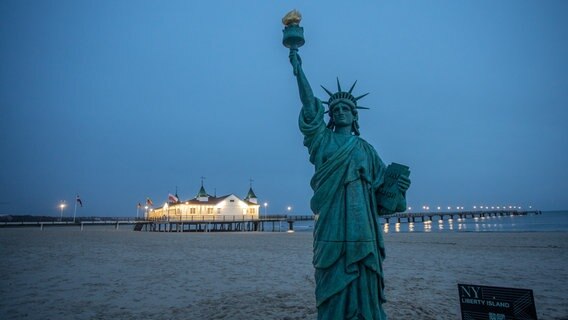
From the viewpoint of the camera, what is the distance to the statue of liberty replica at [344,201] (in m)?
3.26

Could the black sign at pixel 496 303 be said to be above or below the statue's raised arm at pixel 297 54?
below

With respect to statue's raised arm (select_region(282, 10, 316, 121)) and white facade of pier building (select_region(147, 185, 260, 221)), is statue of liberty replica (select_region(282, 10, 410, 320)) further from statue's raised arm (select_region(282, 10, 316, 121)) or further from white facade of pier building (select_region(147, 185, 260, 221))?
white facade of pier building (select_region(147, 185, 260, 221))

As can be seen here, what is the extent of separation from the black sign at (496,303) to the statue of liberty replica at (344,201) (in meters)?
1.48

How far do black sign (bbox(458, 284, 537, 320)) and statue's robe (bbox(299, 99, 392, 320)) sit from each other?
1452 mm

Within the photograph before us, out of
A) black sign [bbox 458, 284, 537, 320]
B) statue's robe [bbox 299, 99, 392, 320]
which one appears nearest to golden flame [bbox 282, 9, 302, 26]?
statue's robe [bbox 299, 99, 392, 320]

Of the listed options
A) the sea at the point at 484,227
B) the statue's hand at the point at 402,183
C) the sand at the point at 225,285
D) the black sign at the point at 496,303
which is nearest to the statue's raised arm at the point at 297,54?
the statue's hand at the point at 402,183

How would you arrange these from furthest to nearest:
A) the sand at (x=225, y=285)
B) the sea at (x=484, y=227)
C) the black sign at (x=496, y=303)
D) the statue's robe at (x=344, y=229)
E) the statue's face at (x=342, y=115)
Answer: the sea at (x=484, y=227) → the sand at (x=225, y=285) → the statue's face at (x=342, y=115) → the black sign at (x=496, y=303) → the statue's robe at (x=344, y=229)

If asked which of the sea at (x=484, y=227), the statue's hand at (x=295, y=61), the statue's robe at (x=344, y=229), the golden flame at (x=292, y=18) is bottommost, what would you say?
the sea at (x=484, y=227)

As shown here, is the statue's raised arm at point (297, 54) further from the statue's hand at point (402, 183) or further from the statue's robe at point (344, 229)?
the statue's hand at point (402, 183)

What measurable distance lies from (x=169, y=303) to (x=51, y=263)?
10.4m

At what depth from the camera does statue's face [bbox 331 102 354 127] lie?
3.91 meters

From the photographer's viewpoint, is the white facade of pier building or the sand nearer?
the sand

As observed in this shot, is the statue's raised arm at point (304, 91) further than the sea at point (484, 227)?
No

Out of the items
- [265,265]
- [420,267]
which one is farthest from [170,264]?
[420,267]
